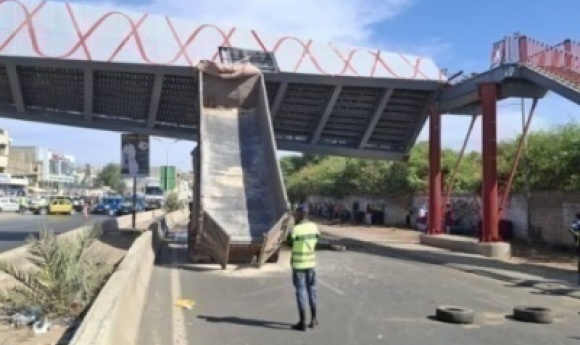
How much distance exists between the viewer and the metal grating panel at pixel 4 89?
2626 cm

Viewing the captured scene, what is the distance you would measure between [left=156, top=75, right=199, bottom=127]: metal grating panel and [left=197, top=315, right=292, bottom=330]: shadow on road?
52.6ft

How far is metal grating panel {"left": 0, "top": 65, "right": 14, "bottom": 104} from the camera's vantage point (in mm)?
26263

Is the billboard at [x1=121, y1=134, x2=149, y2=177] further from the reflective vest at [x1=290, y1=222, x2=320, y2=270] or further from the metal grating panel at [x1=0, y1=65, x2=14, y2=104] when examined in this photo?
the reflective vest at [x1=290, y1=222, x2=320, y2=270]

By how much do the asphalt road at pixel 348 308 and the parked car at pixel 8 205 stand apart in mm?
58549

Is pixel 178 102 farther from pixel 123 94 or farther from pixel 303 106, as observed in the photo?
pixel 303 106

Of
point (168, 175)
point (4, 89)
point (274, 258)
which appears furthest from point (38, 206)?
point (274, 258)

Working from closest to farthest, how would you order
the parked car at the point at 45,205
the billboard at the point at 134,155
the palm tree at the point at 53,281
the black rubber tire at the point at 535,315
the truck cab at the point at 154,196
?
the palm tree at the point at 53,281 → the black rubber tire at the point at 535,315 → the billboard at the point at 134,155 → the parked car at the point at 45,205 → the truck cab at the point at 154,196

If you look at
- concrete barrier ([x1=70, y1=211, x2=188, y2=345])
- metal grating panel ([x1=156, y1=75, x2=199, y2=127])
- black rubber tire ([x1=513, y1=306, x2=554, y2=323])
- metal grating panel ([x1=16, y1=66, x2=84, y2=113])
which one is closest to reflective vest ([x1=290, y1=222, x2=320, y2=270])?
concrete barrier ([x1=70, y1=211, x2=188, y2=345])

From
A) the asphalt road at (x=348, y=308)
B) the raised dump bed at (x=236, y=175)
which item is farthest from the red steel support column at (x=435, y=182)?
the asphalt road at (x=348, y=308)

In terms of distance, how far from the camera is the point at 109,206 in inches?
2854

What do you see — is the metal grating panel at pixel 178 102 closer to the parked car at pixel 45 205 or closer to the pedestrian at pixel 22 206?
the parked car at pixel 45 205

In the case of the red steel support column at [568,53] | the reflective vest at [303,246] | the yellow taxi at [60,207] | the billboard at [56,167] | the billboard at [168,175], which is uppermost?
the billboard at [56,167]

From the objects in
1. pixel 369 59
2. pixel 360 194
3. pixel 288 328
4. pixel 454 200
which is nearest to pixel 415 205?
pixel 454 200

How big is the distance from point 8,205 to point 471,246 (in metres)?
59.5
